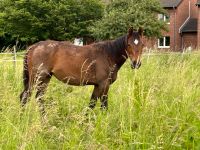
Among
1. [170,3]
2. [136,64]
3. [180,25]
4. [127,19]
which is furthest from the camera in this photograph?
[170,3]

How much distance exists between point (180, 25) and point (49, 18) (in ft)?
53.2

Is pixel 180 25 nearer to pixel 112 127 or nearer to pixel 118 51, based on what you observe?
pixel 118 51

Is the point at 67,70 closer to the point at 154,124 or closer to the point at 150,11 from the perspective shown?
the point at 154,124

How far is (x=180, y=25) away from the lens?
4922 cm

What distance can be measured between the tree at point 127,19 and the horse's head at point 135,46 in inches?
1053

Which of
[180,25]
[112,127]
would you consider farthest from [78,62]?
[180,25]

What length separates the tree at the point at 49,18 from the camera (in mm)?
42875

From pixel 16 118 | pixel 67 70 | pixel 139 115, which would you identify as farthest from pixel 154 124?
pixel 67 70

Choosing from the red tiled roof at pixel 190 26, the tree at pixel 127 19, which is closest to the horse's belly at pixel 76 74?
the tree at pixel 127 19

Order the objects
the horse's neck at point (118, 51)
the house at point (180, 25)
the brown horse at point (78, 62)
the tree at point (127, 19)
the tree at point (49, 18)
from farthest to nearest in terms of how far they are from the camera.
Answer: the house at point (180, 25) → the tree at point (49, 18) → the tree at point (127, 19) → the horse's neck at point (118, 51) → the brown horse at point (78, 62)

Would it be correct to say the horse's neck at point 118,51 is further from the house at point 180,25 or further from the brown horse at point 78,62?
the house at point 180,25

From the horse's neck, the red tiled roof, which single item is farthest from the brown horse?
the red tiled roof

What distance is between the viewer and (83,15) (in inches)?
1747

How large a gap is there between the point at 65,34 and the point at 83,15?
3597 mm
